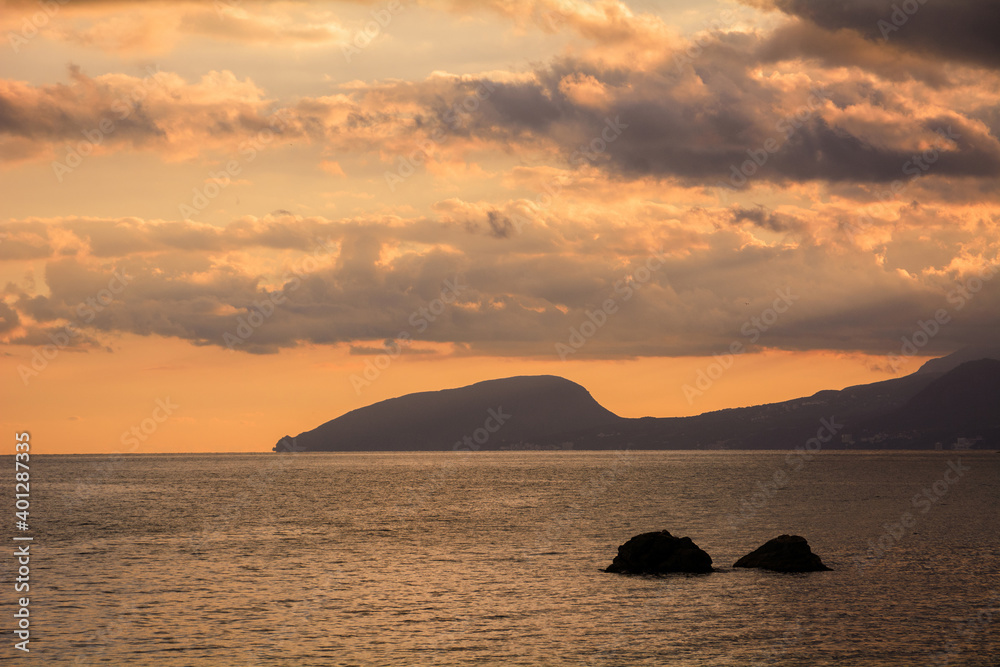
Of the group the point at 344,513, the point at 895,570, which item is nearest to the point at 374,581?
the point at 895,570

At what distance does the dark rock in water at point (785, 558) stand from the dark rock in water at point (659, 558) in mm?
4194

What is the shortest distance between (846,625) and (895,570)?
21517 millimetres

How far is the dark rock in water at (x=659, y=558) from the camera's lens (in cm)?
6950

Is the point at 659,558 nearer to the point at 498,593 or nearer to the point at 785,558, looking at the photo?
the point at 785,558

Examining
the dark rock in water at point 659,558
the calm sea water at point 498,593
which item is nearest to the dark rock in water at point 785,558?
the calm sea water at point 498,593

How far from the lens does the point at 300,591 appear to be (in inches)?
2490

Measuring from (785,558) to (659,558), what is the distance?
10.2 metres

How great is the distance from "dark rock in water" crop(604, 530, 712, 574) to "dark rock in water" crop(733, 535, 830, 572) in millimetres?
4194

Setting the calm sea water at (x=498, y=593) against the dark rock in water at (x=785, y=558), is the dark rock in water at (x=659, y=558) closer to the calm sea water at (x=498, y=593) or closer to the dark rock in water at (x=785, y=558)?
the calm sea water at (x=498, y=593)

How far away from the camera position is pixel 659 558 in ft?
230

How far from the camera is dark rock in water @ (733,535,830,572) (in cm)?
6944

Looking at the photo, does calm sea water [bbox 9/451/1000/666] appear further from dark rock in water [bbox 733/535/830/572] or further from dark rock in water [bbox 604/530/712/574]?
dark rock in water [bbox 604/530/712/574]

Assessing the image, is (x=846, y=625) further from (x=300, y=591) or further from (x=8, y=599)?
(x=8, y=599)

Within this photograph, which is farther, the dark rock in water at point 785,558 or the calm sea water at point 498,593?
the dark rock in water at point 785,558
